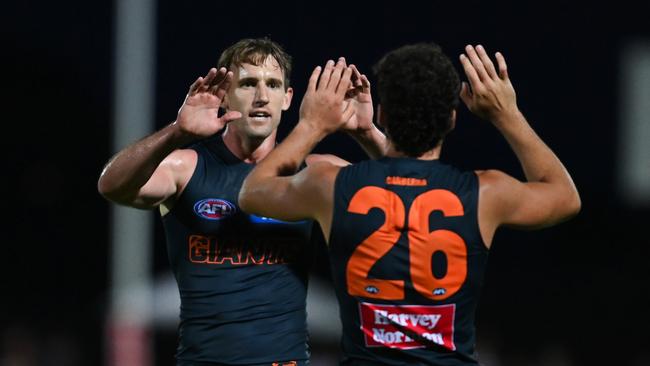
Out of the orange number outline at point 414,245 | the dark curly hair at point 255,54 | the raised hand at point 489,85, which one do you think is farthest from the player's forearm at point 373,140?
the orange number outline at point 414,245

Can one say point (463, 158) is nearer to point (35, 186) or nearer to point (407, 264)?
point (35, 186)

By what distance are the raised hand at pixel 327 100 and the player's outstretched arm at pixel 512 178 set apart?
1.50ft

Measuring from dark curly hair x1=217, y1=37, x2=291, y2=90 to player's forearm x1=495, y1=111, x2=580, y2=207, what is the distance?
1475 mm

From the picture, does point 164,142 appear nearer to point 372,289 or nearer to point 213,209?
point 213,209

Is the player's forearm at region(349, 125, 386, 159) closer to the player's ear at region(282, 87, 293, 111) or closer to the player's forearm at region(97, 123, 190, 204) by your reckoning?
the player's ear at region(282, 87, 293, 111)

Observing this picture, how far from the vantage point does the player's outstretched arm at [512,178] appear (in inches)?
155

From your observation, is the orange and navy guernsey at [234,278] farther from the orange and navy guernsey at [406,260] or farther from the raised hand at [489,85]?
the raised hand at [489,85]

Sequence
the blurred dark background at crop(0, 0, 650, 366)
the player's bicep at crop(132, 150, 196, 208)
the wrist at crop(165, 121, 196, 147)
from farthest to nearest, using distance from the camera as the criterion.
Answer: the blurred dark background at crop(0, 0, 650, 366)
the player's bicep at crop(132, 150, 196, 208)
the wrist at crop(165, 121, 196, 147)

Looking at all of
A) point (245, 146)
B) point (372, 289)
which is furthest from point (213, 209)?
point (372, 289)

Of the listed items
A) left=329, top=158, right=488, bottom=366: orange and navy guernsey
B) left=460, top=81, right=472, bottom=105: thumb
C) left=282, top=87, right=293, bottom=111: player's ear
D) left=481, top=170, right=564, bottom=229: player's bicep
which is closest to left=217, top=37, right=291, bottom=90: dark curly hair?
left=282, top=87, right=293, bottom=111: player's ear

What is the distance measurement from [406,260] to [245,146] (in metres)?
1.57

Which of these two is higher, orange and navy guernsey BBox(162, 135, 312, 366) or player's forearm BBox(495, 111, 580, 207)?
player's forearm BBox(495, 111, 580, 207)

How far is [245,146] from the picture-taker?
5246 millimetres

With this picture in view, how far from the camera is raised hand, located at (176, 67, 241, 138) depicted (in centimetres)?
450
